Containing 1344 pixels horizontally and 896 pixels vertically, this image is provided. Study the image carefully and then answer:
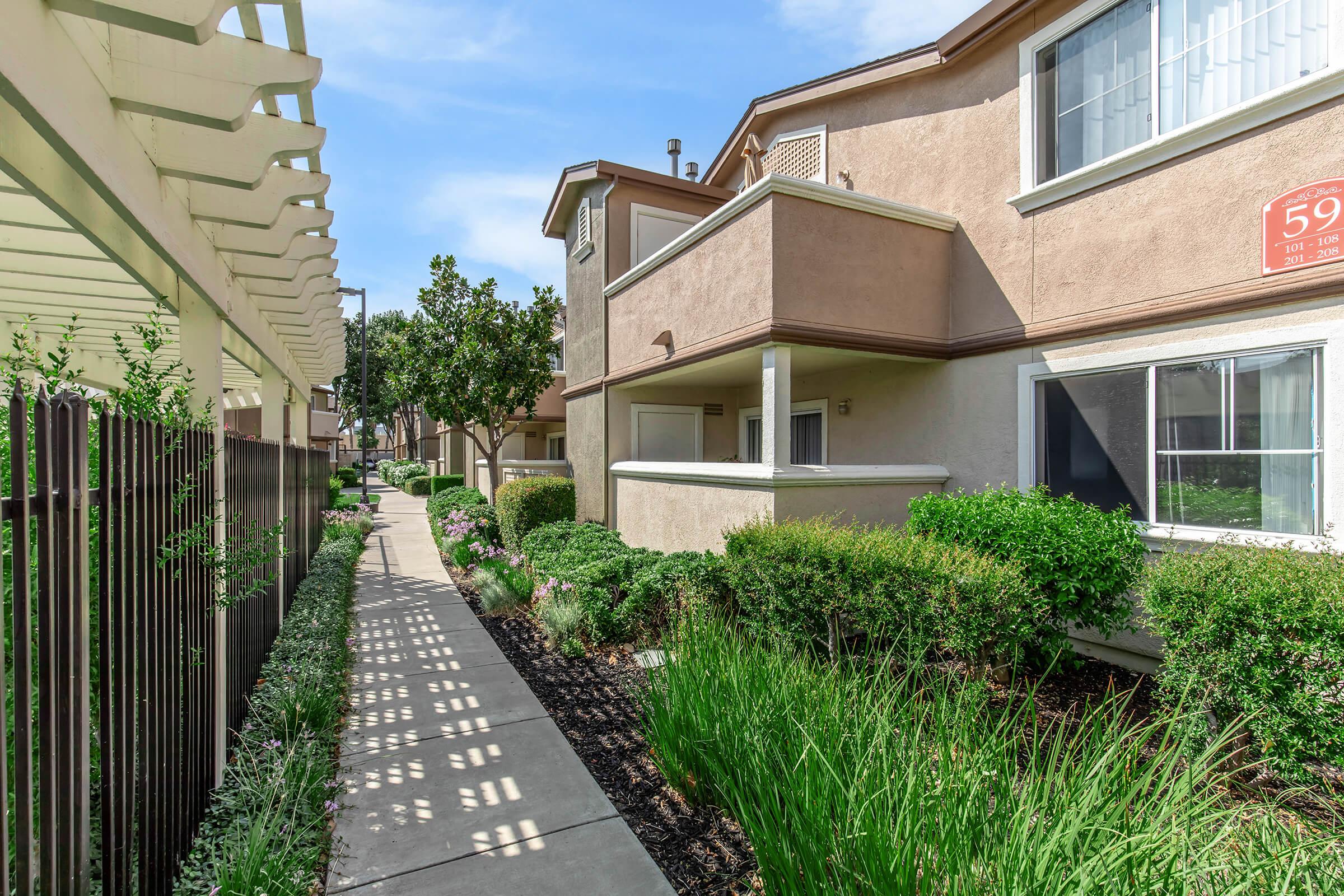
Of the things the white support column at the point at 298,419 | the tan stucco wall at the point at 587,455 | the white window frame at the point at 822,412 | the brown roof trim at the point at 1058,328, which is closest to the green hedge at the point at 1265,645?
the brown roof trim at the point at 1058,328

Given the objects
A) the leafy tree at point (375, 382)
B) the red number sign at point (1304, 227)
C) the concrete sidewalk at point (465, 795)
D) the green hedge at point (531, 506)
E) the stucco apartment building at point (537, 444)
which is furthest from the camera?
the leafy tree at point (375, 382)

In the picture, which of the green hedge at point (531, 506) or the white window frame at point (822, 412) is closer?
the white window frame at point (822, 412)

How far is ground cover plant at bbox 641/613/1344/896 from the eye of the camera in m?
2.04

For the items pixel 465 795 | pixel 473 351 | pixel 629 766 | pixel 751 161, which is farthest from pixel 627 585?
pixel 473 351

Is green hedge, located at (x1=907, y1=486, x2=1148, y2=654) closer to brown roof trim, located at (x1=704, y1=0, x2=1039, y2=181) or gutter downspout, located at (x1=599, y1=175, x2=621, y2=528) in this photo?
brown roof trim, located at (x1=704, y1=0, x2=1039, y2=181)

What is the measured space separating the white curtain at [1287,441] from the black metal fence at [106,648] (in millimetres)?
7462

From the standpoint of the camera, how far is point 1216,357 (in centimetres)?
547

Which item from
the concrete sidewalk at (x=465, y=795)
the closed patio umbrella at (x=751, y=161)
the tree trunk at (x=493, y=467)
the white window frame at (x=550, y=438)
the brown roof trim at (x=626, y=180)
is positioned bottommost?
the concrete sidewalk at (x=465, y=795)

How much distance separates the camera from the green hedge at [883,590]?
175 inches

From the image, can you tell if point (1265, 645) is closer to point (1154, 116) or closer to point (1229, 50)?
point (1154, 116)

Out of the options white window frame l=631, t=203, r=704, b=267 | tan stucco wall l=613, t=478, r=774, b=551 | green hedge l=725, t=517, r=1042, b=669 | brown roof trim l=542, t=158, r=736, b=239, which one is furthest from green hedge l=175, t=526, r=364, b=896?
brown roof trim l=542, t=158, r=736, b=239

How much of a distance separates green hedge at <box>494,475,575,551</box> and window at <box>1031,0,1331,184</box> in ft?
29.2

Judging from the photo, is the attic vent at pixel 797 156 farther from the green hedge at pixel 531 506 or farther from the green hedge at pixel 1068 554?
the green hedge at pixel 531 506

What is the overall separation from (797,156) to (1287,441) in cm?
754
